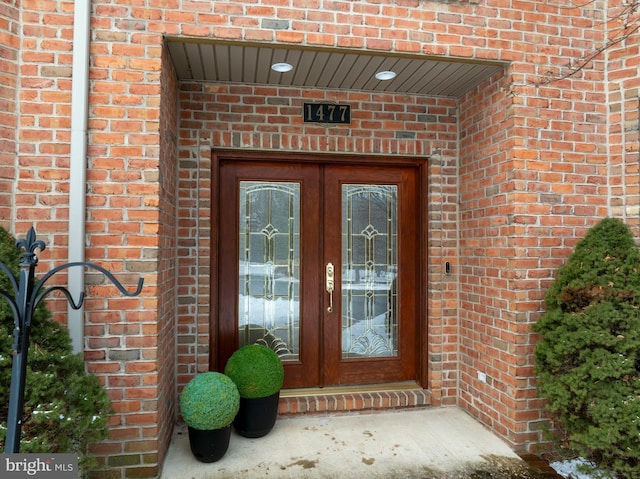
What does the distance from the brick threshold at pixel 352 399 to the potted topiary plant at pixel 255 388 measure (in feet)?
1.24

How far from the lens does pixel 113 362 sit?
109 inches

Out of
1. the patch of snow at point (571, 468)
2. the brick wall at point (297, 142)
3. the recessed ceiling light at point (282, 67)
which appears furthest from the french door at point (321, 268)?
the patch of snow at point (571, 468)

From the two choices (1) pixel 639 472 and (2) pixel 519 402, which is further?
(2) pixel 519 402

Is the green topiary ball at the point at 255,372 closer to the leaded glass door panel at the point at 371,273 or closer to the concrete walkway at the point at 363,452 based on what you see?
the concrete walkway at the point at 363,452

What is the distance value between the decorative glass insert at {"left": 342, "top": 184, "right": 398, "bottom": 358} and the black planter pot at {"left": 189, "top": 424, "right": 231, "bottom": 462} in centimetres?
141

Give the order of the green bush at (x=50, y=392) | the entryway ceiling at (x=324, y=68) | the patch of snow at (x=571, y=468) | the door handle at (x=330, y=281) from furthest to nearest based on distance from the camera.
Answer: the door handle at (x=330, y=281) → the entryway ceiling at (x=324, y=68) → the patch of snow at (x=571, y=468) → the green bush at (x=50, y=392)

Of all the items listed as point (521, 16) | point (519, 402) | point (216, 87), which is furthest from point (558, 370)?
point (216, 87)

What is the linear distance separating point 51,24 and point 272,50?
4.54 ft

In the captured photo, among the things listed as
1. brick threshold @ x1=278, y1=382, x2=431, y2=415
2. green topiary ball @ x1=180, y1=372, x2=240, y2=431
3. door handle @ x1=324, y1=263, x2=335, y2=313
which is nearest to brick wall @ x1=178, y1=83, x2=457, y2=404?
brick threshold @ x1=278, y1=382, x2=431, y2=415

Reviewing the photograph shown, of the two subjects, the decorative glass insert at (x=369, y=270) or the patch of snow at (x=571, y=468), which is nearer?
the patch of snow at (x=571, y=468)

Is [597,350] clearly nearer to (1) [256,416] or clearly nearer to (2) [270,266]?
(1) [256,416]

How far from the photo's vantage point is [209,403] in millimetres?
2889

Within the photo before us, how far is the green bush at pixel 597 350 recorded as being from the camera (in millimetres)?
2572

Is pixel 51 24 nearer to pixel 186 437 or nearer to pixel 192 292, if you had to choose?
pixel 192 292
